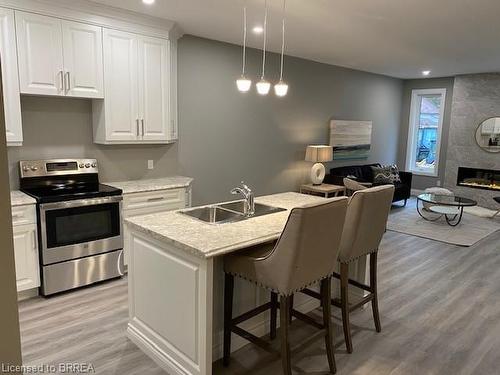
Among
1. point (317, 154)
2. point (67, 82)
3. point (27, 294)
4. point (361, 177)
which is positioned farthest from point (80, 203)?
point (361, 177)

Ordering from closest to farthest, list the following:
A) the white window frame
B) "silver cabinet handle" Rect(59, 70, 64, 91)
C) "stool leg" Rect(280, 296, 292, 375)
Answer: "stool leg" Rect(280, 296, 292, 375) < "silver cabinet handle" Rect(59, 70, 64, 91) < the white window frame

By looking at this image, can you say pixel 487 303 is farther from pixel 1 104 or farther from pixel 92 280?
pixel 1 104

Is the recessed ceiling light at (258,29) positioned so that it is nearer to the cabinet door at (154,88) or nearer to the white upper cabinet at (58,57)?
the cabinet door at (154,88)

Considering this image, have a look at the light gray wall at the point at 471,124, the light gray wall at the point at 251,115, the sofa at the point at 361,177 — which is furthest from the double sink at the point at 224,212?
the light gray wall at the point at 471,124

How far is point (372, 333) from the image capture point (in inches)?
116

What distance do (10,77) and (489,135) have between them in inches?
320

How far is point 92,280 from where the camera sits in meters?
3.65

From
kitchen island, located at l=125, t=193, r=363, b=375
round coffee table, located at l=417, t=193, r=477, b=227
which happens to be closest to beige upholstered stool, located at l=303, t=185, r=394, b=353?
kitchen island, located at l=125, t=193, r=363, b=375

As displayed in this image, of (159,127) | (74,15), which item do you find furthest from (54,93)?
(159,127)

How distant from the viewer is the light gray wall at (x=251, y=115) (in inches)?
193

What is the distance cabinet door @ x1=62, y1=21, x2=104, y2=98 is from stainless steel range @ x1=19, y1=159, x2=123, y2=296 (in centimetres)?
76

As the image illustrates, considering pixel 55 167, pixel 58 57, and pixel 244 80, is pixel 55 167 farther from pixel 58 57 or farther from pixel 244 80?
pixel 244 80

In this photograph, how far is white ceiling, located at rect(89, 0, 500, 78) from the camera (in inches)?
136

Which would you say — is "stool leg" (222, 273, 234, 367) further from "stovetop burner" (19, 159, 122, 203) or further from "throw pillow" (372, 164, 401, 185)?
"throw pillow" (372, 164, 401, 185)
